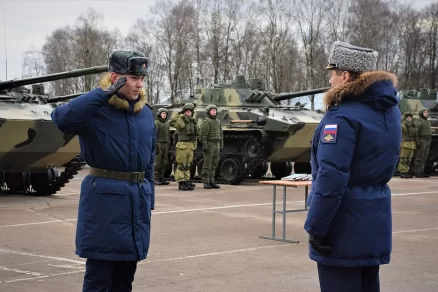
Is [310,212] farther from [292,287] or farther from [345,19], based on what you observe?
[345,19]

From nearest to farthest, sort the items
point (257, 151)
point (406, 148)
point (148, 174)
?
1. point (148, 174)
2. point (257, 151)
3. point (406, 148)

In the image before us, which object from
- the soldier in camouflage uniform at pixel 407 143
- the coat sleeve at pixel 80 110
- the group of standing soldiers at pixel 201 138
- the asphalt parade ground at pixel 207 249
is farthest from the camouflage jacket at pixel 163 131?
the coat sleeve at pixel 80 110

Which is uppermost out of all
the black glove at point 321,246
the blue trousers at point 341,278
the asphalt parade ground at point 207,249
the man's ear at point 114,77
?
the man's ear at point 114,77

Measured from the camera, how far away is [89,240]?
17.0ft

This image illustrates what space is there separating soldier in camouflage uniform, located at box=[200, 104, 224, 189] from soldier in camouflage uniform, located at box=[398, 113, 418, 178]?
7.21m

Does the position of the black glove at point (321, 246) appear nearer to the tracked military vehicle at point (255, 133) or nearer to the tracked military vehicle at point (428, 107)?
the tracked military vehicle at point (255, 133)

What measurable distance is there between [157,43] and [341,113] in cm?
4424

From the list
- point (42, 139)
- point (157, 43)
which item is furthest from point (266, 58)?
point (42, 139)

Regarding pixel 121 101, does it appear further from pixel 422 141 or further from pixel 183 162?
pixel 422 141

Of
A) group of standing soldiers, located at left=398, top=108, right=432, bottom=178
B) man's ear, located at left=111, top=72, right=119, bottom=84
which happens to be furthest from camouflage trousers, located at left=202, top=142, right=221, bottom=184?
man's ear, located at left=111, top=72, right=119, bottom=84

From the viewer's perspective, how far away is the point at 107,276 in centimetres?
526

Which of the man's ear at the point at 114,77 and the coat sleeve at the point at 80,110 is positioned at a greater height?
the man's ear at the point at 114,77

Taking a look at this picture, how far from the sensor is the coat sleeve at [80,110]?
17.0ft

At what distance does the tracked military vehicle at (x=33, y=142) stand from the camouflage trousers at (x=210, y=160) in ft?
A: 11.0
